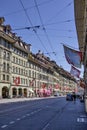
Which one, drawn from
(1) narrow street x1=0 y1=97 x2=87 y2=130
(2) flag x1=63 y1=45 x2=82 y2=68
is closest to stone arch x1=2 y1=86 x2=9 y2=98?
(1) narrow street x1=0 y1=97 x2=87 y2=130

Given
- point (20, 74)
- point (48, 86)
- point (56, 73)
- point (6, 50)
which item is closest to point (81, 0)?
point (6, 50)

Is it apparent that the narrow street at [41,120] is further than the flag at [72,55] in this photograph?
No

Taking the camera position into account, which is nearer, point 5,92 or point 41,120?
point 41,120

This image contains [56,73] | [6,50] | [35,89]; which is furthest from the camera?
[56,73]

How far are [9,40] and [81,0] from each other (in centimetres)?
6481

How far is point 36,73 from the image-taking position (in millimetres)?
118688

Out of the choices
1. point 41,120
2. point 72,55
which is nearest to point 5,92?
point 72,55

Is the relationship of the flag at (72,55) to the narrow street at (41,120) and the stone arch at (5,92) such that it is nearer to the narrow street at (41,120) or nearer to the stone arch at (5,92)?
the narrow street at (41,120)

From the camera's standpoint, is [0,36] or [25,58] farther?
[25,58]

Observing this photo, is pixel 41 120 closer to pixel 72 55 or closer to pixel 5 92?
pixel 72 55

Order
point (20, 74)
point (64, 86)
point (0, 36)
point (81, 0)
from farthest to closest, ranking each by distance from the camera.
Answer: point (64, 86) < point (20, 74) < point (0, 36) < point (81, 0)

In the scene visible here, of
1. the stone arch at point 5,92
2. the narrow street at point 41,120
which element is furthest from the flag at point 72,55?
the stone arch at point 5,92

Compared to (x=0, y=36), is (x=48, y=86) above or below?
below

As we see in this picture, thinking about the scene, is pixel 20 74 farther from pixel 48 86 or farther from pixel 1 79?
pixel 48 86
